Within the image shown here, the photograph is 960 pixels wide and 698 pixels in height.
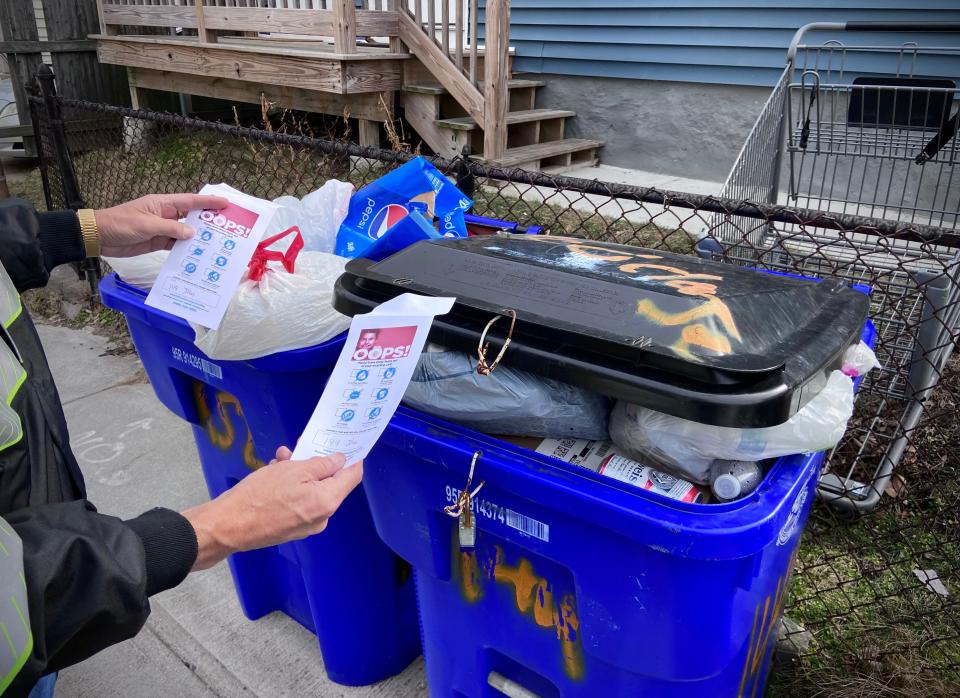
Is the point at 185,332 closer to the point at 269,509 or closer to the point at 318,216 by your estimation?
the point at 318,216

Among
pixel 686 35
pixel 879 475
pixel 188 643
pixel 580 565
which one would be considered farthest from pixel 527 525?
pixel 686 35

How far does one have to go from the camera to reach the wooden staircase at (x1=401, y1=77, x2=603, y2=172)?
238 inches

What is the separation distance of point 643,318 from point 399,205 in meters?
0.97

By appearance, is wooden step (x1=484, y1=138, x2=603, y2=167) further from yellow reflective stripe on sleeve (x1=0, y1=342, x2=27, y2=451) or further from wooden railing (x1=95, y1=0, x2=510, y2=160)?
yellow reflective stripe on sleeve (x1=0, y1=342, x2=27, y2=451)

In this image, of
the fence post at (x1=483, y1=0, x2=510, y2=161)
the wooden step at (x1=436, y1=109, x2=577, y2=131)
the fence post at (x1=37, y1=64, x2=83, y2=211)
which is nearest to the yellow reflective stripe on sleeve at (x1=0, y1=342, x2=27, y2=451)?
the fence post at (x1=37, y1=64, x2=83, y2=211)

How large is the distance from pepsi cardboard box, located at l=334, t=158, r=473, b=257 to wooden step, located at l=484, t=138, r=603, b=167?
372 cm

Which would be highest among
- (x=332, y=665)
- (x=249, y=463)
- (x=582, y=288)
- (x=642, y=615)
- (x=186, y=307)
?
(x=582, y=288)

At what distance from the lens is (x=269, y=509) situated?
111cm

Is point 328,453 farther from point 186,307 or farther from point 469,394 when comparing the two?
point 186,307

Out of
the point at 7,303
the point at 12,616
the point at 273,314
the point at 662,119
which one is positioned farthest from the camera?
the point at 662,119

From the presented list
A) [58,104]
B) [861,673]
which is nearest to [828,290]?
[861,673]

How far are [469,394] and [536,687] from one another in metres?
0.66

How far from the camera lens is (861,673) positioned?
2.08 m

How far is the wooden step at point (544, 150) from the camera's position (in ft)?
19.4
